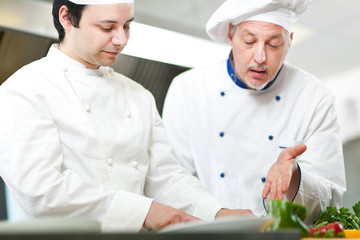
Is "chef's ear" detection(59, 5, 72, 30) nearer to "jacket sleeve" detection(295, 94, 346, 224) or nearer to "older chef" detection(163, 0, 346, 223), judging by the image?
"older chef" detection(163, 0, 346, 223)

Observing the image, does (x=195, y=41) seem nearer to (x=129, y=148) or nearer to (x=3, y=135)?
(x=129, y=148)

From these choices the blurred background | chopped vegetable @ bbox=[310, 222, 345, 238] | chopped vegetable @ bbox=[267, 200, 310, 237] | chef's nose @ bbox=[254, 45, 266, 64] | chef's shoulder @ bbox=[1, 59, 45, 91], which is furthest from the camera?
the blurred background

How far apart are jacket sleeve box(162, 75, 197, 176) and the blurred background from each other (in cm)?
130

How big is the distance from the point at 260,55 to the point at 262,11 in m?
0.19

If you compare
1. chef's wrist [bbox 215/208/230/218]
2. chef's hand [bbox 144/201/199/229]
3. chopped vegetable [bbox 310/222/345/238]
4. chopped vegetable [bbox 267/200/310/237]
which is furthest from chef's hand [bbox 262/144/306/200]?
chopped vegetable [bbox 267/200/310/237]

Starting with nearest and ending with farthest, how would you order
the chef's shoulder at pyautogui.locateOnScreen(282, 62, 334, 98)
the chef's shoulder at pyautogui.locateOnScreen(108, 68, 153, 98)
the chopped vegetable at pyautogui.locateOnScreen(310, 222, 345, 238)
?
the chopped vegetable at pyautogui.locateOnScreen(310, 222, 345, 238) → the chef's shoulder at pyautogui.locateOnScreen(108, 68, 153, 98) → the chef's shoulder at pyautogui.locateOnScreen(282, 62, 334, 98)

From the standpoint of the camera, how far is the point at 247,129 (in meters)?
2.24

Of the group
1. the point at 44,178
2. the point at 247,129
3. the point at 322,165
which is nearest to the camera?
the point at 44,178

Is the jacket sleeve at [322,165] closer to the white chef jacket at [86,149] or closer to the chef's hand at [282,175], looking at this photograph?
the chef's hand at [282,175]

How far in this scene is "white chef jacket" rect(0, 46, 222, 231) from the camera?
1.41 metres

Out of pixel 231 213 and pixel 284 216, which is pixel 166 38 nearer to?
pixel 231 213

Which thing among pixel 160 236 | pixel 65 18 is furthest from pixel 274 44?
pixel 160 236

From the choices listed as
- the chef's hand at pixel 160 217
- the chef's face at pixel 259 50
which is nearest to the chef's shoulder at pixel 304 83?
the chef's face at pixel 259 50

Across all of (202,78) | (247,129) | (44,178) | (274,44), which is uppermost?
(274,44)
